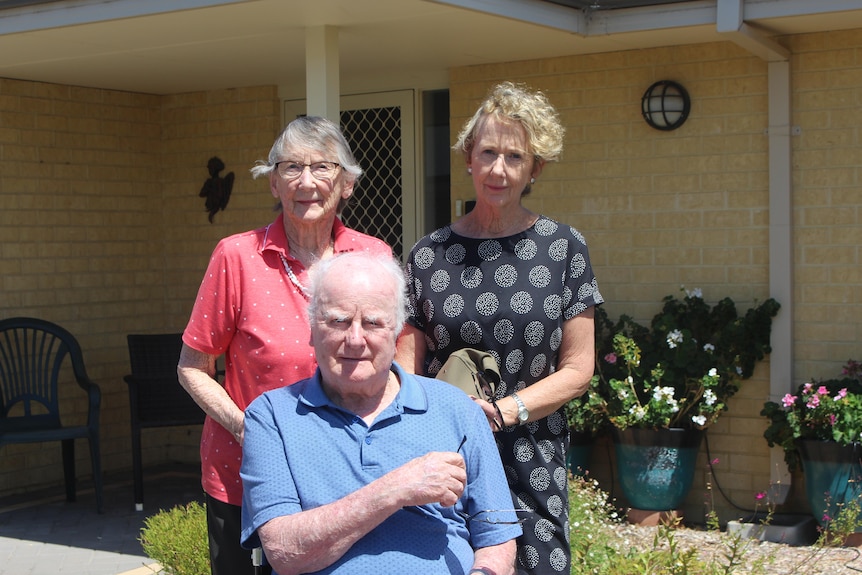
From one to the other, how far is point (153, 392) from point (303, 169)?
14.4 ft

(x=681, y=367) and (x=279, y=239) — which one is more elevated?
(x=279, y=239)


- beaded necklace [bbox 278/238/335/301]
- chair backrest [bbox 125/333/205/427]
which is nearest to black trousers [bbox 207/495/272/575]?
beaded necklace [bbox 278/238/335/301]

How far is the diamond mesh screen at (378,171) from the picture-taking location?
716cm

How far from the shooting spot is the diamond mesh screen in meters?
7.16

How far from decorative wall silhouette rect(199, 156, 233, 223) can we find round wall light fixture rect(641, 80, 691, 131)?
300 cm

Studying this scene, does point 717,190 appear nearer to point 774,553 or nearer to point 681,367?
point 681,367

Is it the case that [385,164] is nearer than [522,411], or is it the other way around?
[522,411]

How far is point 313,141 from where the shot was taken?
9.70 ft

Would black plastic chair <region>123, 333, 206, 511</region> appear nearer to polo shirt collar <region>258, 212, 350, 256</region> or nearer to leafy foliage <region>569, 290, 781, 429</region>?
leafy foliage <region>569, 290, 781, 429</region>

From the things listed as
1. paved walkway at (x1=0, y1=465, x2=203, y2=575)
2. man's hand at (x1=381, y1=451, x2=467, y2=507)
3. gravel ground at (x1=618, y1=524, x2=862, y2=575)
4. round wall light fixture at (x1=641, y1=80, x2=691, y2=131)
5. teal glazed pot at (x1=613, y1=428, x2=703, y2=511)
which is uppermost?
round wall light fixture at (x1=641, y1=80, x2=691, y2=131)

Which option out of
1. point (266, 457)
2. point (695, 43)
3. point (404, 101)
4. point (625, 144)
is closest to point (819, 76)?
point (695, 43)

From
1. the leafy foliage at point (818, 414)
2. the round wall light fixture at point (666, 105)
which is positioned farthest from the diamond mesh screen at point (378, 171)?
the leafy foliage at point (818, 414)

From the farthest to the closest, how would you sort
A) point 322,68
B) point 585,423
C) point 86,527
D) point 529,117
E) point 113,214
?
1. point 113,214
2. point 86,527
3. point 585,423
4. point 322,68
5. point 529,117

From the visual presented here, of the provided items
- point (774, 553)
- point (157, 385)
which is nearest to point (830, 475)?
point (774, 553)
